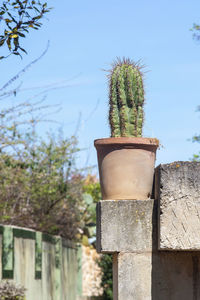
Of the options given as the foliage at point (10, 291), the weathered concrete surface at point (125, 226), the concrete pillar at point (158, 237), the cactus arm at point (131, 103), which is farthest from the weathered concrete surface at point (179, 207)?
the foliage at point (10, 291)

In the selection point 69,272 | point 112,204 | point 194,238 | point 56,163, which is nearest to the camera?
point 194,238

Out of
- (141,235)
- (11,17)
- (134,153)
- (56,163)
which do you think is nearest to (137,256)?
(141,235)

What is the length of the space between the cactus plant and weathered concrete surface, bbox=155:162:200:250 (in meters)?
0.66

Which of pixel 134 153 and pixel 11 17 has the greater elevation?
pixel 11 17

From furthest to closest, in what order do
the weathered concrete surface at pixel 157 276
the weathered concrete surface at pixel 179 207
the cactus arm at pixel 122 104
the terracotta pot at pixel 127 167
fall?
the cactus arm at pixel 122 104 → the terracotta pot at pixel 127 167 → the weathered concrete surface at pixel 157 276 → the weathered concrete surface at pixel 179 207

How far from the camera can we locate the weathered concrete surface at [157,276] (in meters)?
4.49

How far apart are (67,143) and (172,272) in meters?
8.61

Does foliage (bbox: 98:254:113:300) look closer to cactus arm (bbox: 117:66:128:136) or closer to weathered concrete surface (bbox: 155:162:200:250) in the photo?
cactus arm (bbox: 117:66:128:136)

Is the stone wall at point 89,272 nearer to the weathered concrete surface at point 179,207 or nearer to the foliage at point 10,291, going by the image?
the foliage at point 10,291

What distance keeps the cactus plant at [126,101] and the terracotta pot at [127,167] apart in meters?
0.14

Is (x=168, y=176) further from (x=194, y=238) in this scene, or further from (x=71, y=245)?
(x=71, y=245)

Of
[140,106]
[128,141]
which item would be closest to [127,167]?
[128,141]

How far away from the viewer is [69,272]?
13.9 metres

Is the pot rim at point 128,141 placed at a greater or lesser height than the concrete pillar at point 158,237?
greater
